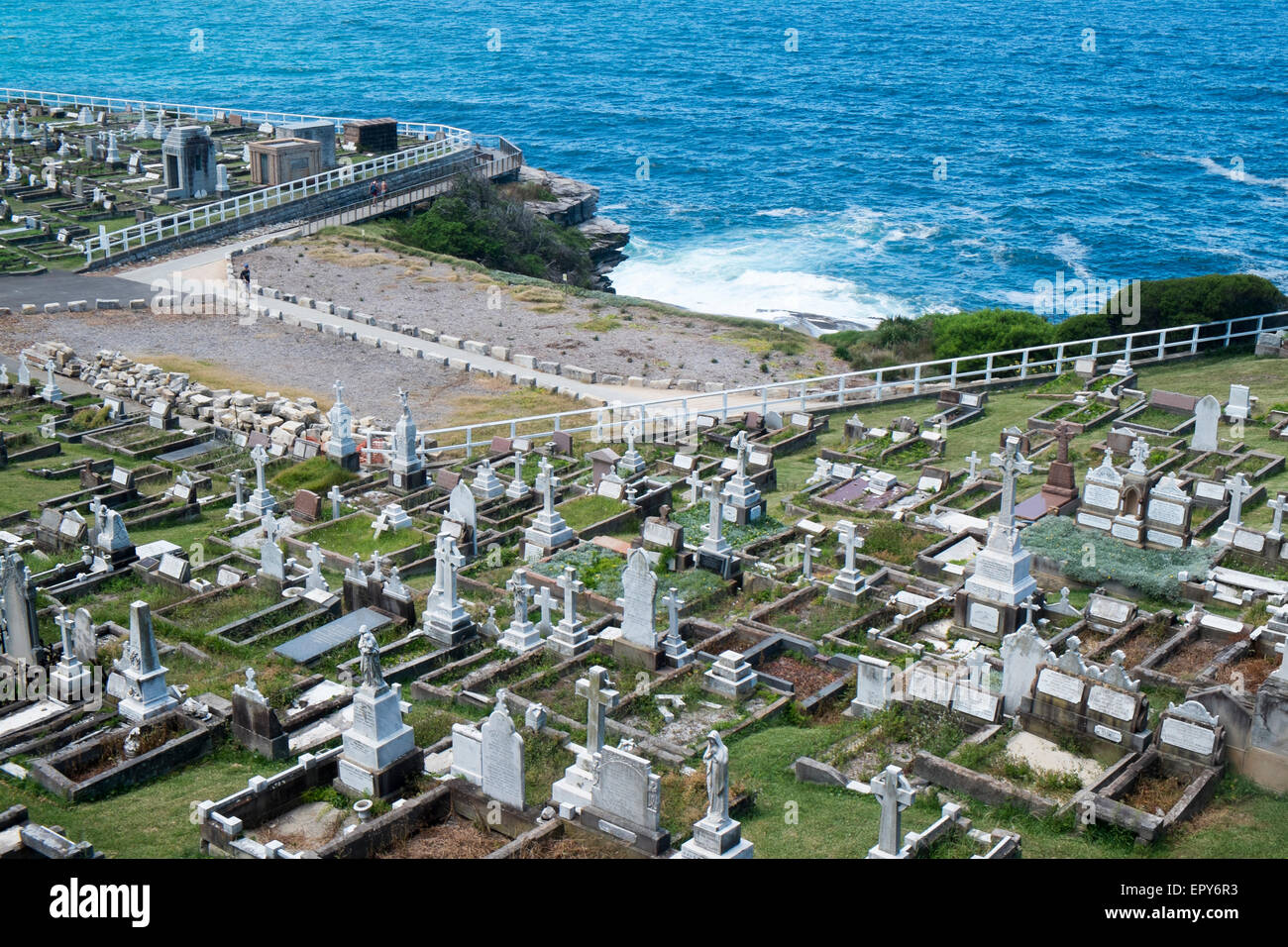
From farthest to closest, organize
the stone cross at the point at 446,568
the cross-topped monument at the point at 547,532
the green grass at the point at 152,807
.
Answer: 1. the cross-topped monument at the point at 547,532
2. the stone cross at the point at 446,568
3. the green grass at the point at 152,807

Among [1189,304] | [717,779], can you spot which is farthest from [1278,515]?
[1189,304]

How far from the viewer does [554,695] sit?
69.7ft

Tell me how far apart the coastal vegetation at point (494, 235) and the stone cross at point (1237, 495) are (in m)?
40.1

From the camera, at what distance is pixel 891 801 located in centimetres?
1529

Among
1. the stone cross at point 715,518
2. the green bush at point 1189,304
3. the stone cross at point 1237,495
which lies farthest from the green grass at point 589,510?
the green bush at point 1189,304

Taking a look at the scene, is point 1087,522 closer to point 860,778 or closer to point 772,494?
point 772,494

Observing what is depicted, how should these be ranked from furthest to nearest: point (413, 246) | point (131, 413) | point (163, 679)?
point (413, 246) < point (131, 413) < point (163, 679)

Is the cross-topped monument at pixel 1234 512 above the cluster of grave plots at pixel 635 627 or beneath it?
above

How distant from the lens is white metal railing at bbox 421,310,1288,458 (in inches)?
1401

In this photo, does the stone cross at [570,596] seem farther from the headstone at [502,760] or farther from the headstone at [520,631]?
the headstone at [502,760]

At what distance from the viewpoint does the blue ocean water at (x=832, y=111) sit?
263 feet

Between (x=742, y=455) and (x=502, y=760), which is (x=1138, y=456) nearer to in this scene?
(x=742, y=455)
